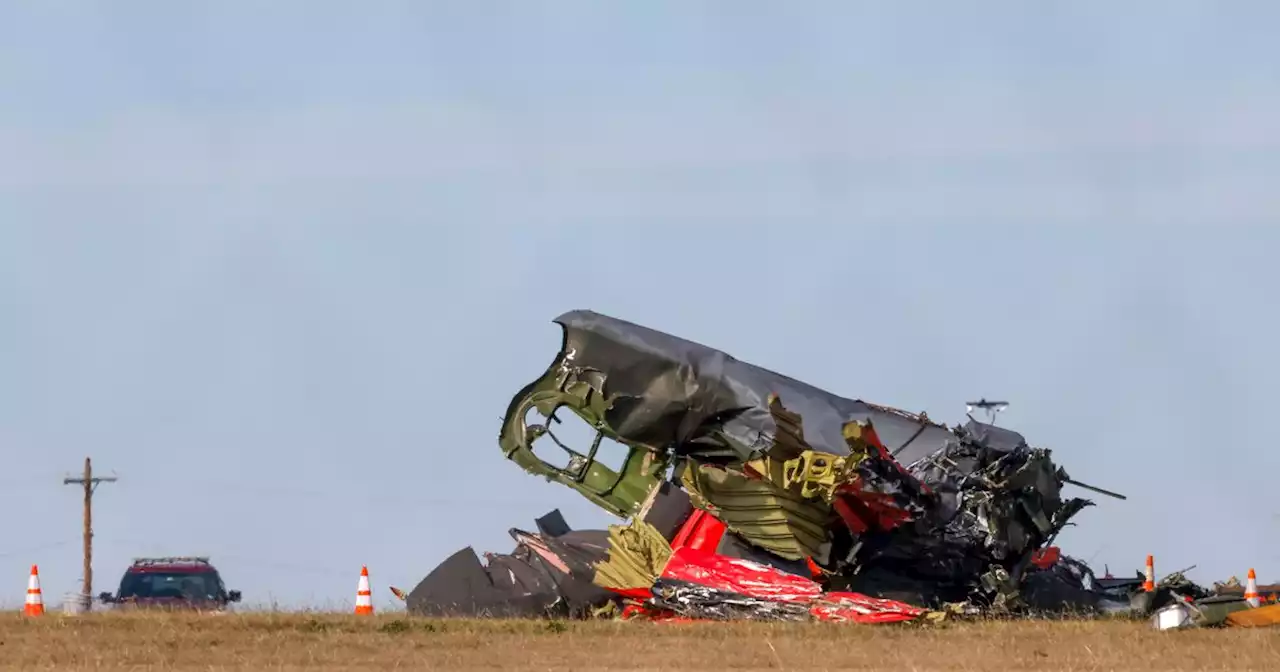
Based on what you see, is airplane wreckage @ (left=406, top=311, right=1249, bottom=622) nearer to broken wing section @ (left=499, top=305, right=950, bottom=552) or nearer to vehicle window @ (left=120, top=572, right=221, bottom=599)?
broken wing section @ (left=499, top=305, right=950, bottom=552)

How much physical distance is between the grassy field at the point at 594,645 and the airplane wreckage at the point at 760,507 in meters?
1.05

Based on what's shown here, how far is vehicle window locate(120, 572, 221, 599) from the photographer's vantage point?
99.8ft

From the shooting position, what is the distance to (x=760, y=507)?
778 inches

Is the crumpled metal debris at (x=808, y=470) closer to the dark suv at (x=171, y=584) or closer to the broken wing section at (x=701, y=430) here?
the broken wing section at (x=701, y=430)

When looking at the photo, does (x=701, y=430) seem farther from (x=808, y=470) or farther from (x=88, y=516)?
(x=88, y=516)

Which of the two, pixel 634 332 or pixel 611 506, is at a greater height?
pixel 634 332

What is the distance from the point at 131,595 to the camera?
29984 millimetres

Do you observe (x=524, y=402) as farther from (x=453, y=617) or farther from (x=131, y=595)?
(x=131, y=595)

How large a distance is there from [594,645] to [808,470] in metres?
2.70

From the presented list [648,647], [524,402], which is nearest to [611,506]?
[524,402]

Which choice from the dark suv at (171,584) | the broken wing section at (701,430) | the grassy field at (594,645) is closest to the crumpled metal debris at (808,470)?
the broken wing section at (701,430)

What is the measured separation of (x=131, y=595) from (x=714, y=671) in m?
17.1

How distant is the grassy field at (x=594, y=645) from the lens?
1560cm

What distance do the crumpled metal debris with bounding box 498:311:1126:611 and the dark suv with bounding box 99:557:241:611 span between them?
32.4 feet
